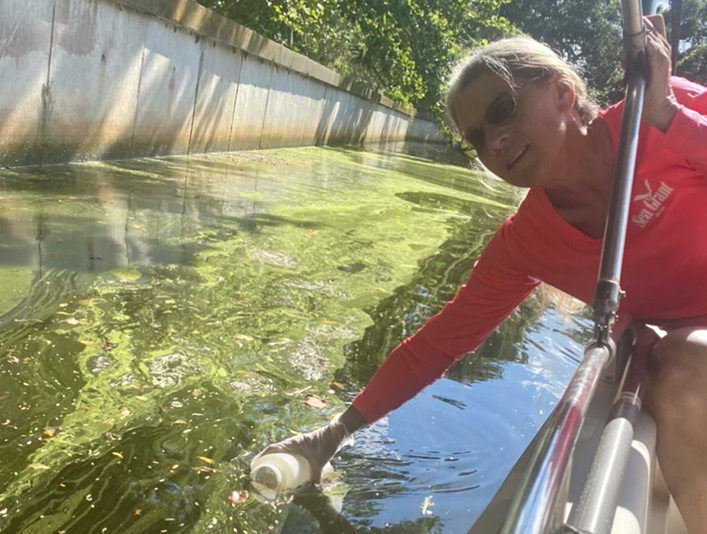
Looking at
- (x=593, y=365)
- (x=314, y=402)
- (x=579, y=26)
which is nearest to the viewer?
(x=593, y=365)

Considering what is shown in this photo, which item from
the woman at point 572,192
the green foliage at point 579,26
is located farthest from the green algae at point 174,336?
the green foliage at point 579,26

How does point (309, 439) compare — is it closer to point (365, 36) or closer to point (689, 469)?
point (689, 469)

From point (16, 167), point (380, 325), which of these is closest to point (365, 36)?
point (16, 167)

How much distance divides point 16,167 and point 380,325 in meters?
2.98

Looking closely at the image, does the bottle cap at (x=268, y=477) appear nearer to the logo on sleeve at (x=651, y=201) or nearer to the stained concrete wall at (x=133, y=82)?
the logo on sleeve at (x=651, y=201)

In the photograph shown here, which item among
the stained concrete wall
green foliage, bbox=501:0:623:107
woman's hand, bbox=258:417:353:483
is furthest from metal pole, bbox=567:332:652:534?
green foliage, bbox=501:0:623:107

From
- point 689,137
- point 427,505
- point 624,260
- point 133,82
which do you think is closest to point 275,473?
point 427,505

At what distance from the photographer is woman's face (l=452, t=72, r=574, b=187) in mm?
1809

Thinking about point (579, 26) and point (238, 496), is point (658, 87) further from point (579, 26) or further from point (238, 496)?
point (579, 26)

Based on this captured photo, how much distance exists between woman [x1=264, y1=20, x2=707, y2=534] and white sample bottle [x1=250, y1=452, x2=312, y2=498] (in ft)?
0.17

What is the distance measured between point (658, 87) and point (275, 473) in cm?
125

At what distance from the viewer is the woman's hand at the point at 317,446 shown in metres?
1.92

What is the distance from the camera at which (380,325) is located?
3307mm

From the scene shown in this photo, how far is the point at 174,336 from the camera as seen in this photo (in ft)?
8.63
